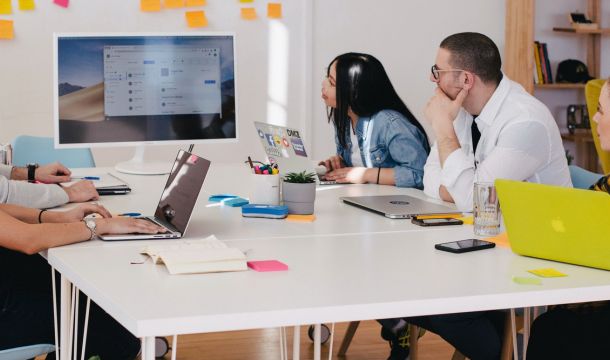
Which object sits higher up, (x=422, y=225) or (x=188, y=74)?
(x=188, y=74)

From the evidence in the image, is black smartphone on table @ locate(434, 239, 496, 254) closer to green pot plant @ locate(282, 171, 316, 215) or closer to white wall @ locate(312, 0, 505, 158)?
green pot plant @ locate(282, 171, 316, 215)

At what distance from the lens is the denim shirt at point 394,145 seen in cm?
305

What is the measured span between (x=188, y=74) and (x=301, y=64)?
170 cm

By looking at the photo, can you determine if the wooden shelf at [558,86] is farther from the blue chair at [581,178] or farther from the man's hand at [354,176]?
the blue chair at [581,178]

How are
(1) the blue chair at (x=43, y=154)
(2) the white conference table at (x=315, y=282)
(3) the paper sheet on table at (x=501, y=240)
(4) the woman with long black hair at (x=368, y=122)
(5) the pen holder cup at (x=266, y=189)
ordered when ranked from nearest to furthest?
(2) the white conference table at (x=315, y=282)
(3) the paper sheet on table at (x=501, y=240)
(5) the pen holder cup at (x=266, y=189)
(4) the woman with long black hair at (x=368, y=122)
(1) the blue chair at (x=43, y=154)

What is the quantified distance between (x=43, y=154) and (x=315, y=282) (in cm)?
243

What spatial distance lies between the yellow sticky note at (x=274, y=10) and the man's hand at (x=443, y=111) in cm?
228

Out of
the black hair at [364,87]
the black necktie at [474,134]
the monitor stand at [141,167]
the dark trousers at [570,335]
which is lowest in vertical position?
the dark trousers at [570,335]

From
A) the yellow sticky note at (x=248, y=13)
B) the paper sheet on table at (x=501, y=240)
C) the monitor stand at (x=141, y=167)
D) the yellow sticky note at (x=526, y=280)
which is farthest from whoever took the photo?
the yellow sticky note at (x=248, y=13)

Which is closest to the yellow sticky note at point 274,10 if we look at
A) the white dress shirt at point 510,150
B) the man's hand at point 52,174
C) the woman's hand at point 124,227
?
the man's hand at point 52,174

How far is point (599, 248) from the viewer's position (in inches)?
65.7

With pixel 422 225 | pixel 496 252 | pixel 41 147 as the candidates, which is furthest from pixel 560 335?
pixel 41 147

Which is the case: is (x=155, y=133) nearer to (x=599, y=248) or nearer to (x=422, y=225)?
(x=422, y=225)

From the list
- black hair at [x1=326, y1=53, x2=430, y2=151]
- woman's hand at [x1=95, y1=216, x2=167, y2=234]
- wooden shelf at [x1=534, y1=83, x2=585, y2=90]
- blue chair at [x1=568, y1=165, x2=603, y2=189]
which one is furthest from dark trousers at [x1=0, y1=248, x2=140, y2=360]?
wooden shelf at [x1=534, y1=83, x2=585, y2=90]
